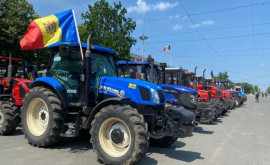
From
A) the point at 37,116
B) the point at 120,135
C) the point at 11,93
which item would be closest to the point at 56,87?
the point at 37,116

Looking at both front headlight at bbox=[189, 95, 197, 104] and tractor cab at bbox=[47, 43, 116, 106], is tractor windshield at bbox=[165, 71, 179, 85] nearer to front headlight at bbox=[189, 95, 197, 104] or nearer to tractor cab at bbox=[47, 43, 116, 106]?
front headlight at bbox=[189, 95, 197, 104]

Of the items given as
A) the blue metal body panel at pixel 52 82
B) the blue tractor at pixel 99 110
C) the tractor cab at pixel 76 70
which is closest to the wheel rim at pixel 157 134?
the blue tractor at pixel 99 110

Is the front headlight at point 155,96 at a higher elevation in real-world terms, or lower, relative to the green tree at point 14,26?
lower

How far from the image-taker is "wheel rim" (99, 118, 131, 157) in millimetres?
4441

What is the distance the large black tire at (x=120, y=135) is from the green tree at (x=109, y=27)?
13.5 meters

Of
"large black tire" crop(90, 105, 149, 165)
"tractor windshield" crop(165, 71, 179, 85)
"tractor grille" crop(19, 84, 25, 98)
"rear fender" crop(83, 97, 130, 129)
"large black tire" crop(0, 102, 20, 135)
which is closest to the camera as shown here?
"large black tire" crop(90, 105, 149, 165)

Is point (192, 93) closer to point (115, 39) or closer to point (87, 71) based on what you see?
point (87, 71)

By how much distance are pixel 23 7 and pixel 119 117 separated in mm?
17919

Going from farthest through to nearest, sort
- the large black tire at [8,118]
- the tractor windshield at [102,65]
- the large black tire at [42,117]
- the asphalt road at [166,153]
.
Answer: the large black tire at [8,118]
the tractor windshield at [102,65]
the large black tire at [42,117]
the asphalt road at [166,153]

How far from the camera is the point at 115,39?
18.2m

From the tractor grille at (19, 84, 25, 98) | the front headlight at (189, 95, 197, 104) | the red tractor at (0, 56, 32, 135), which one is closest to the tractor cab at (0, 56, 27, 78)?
the red tractor at (0, 56, 32, 135)

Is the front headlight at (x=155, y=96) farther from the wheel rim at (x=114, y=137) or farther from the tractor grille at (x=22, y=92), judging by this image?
the tractor grille at (x=22, y=92)

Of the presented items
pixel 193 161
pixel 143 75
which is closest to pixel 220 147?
pixel 193 161

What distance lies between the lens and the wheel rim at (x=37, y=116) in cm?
574
